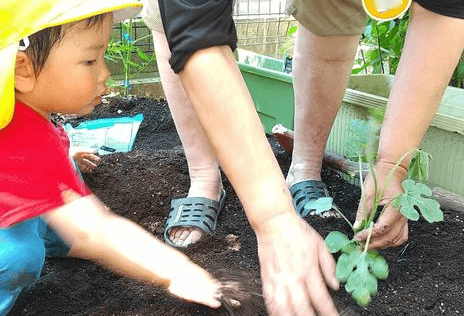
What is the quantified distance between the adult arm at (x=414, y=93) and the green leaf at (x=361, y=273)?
14 centimetres

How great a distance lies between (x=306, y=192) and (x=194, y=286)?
2.50 feet

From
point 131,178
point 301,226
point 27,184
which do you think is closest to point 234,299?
point 301,226

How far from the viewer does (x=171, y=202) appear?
1.95 m

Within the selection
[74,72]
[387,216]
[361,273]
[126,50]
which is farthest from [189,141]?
[126,50]

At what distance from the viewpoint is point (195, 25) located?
1.03m

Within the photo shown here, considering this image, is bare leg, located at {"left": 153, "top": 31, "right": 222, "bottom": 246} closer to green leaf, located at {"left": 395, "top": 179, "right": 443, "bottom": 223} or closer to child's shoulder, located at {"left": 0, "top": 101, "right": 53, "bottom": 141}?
child's shoulder, located at {"left": 0, "top": 101, "right": 53, "bottom": 141}

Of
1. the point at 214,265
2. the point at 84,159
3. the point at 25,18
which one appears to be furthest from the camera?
the point at 84,159

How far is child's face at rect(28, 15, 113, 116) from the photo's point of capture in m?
1.31

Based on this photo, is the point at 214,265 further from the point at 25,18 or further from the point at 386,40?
the point at 386,40

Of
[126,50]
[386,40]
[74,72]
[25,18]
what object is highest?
[25,18]

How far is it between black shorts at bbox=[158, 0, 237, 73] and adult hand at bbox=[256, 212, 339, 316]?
33cm

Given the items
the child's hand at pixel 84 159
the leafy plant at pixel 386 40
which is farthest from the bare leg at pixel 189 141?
the leafy plant at pixel 386 40

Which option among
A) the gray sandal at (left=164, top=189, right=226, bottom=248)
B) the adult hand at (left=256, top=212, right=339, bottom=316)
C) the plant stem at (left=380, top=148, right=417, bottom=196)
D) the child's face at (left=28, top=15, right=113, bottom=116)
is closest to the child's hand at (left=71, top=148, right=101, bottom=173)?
the gray sandal at (left=164, top=189, right=226, bottom=248)

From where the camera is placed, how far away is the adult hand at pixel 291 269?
3.22 feet
